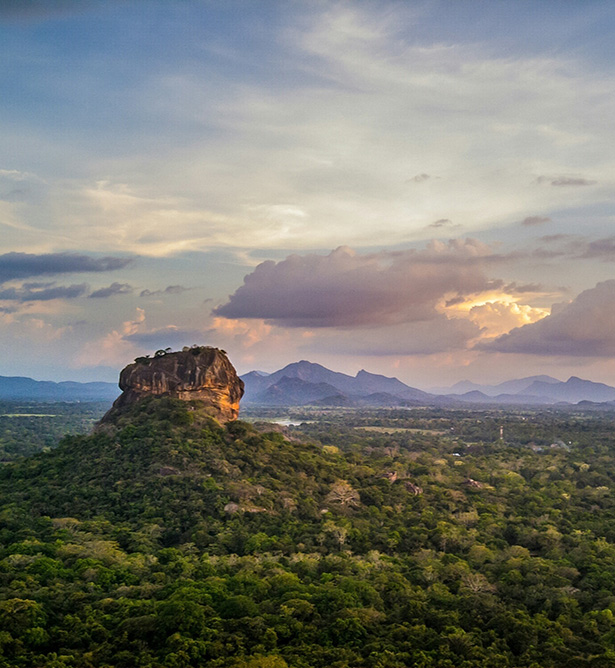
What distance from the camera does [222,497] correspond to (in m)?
49.5

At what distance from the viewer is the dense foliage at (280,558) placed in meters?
27.3

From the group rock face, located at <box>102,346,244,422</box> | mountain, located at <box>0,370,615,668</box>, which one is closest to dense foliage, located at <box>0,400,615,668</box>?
mountain, located at <box>0,370,615,668</box>

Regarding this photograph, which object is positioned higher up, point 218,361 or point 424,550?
point 218,361

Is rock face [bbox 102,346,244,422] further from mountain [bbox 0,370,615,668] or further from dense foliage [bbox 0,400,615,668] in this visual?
dense foliage [bbox 0,400,615,668]

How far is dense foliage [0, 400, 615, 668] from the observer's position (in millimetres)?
27344

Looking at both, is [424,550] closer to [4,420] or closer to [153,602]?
[153,602]

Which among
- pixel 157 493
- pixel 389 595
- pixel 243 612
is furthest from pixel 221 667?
pixel 157 493

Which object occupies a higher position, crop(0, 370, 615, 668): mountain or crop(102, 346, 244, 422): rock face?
crop(102, 346, 244, 422): rock face

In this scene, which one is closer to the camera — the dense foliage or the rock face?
the dense foliage

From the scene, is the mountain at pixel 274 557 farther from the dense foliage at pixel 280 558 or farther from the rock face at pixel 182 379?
the rock face at pixel 182 379

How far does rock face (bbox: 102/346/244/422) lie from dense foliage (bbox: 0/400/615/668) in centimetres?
218

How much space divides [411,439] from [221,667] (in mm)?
107062

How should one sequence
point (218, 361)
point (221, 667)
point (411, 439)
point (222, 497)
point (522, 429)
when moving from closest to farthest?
point (221, 667)
point (222, 497)
point (218, 361)
point (411, 439)
point (522, 429)

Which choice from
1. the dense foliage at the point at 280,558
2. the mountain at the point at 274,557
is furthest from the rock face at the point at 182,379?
the dense foliage at the point at 280,558
